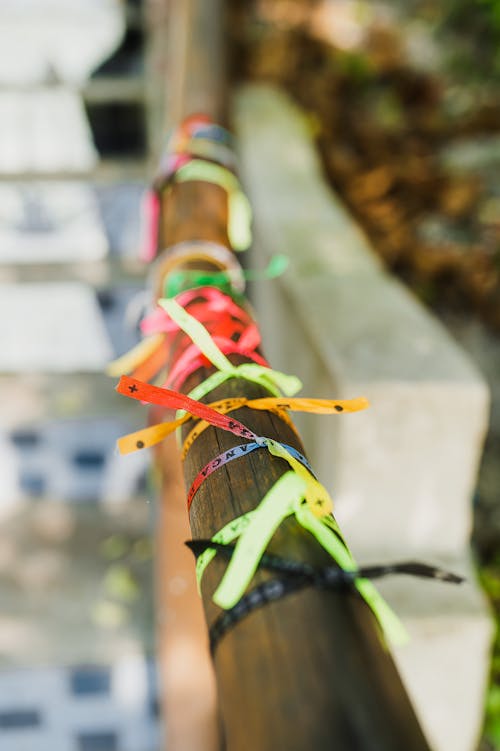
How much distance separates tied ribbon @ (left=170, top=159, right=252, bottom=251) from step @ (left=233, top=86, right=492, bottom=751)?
37 cm

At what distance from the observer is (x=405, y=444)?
2.00m

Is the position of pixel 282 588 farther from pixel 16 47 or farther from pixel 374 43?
pixel 374 43

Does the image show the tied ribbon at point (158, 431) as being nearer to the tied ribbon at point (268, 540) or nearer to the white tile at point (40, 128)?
the tied ribbon at point (268, 540)

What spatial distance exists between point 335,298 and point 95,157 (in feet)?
9.80

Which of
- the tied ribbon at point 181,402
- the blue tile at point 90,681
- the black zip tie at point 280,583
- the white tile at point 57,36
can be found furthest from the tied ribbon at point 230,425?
the white tile at point 57,36

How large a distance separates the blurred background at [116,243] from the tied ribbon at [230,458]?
0.97 m

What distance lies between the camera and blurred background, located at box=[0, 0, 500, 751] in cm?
286

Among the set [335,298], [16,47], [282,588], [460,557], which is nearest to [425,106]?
[16,47]

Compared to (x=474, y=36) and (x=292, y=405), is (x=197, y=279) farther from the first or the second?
(x=474, y=36)

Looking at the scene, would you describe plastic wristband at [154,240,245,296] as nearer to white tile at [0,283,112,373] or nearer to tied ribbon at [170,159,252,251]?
tied ribbon at [170,159,252,251]

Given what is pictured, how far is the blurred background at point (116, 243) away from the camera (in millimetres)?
2861

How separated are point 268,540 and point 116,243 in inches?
144

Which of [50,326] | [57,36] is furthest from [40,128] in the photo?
[50,326]

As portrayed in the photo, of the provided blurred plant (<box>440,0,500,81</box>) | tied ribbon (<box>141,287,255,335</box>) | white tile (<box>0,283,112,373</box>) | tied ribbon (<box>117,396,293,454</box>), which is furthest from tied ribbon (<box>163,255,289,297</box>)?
blurred plant (<box>440,0,500,81</box>)
